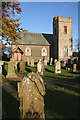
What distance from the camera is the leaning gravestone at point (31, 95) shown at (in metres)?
3.31

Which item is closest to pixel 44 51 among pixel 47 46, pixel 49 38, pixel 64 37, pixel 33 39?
pixel 47 46

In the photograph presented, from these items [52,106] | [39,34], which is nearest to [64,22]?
[39,34]

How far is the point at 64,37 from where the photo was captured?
2877 cm

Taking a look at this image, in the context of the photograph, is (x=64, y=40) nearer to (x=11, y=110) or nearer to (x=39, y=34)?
(x=39, y=34)

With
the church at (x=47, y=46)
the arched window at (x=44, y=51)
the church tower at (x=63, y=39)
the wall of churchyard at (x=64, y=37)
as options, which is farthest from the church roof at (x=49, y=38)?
the wall of churchyard at (x=64, y=37)

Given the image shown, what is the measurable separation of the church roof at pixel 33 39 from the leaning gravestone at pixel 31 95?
26.4 meters

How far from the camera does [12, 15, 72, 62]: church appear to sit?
92.7ft

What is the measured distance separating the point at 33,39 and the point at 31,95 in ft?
91.9

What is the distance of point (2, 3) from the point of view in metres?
9.07

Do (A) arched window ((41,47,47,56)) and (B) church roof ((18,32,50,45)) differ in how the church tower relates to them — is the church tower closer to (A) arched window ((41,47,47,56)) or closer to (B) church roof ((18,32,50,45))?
(A) arched window ((41,47,47,56))

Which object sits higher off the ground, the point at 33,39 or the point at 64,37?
the point at 64,37

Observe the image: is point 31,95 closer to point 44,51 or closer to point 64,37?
point 44,51

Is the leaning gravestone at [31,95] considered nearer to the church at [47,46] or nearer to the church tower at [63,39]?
the church at [47,46]

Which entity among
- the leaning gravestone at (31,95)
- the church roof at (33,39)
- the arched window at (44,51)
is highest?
the church roof at (33,39)
